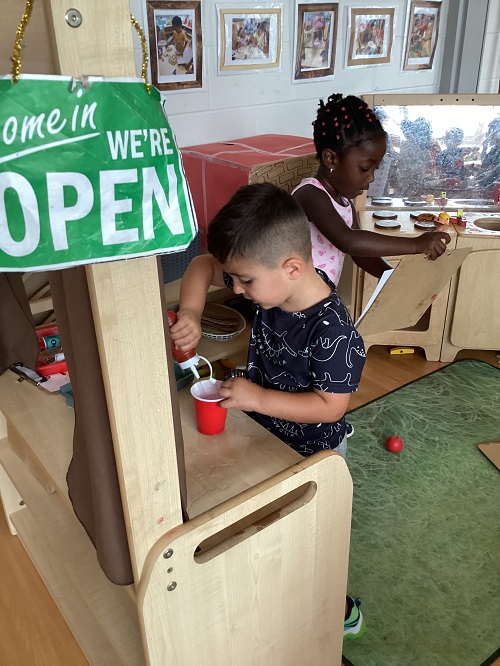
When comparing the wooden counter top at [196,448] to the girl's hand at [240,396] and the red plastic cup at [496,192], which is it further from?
the red plastic cup at [496,192]

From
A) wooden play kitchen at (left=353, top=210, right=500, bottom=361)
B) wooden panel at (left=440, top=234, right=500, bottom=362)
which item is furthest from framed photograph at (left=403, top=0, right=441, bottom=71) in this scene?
wooden panel at (left=440, top=234, right=500, bottom=362)

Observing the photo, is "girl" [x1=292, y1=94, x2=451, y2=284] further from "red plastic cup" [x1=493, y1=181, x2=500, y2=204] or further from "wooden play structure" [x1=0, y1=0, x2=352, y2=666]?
"red plastic cup" [x1=493, y1=181, x2=500, y2=204]

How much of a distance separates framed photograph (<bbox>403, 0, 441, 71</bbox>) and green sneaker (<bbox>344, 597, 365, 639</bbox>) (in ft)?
8.39

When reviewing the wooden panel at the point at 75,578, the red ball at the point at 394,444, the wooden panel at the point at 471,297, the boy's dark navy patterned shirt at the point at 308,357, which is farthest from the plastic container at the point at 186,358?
the wooden panel at the point at 471,297

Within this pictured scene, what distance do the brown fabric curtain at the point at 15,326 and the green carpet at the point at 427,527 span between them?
40.6 inches

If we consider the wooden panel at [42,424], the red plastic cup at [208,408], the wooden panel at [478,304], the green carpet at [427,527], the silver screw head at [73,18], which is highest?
the silver screw head at [73,18]

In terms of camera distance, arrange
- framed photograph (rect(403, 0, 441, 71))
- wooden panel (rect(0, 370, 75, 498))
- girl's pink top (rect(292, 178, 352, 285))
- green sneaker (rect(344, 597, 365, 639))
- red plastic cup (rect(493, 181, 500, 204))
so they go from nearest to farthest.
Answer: wooden panel (rect(0, 370, 75, 498))
green sneaker (rect(344, 597, 365, 639))
girl's pink top (rect(292, 178, 352, 285))
red plastic cup (rect(493, 181, 500, 204))
framed photograph (rect(403, 0, 441, 71))

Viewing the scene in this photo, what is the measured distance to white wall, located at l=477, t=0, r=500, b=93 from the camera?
→ 3.11 metres

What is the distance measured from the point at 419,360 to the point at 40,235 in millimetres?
2396

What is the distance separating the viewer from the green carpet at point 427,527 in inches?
56.3

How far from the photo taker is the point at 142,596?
81 cm

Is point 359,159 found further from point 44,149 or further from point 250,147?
point 44,149

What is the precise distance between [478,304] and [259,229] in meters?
1.76

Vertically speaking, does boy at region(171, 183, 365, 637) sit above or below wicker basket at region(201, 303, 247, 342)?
above
